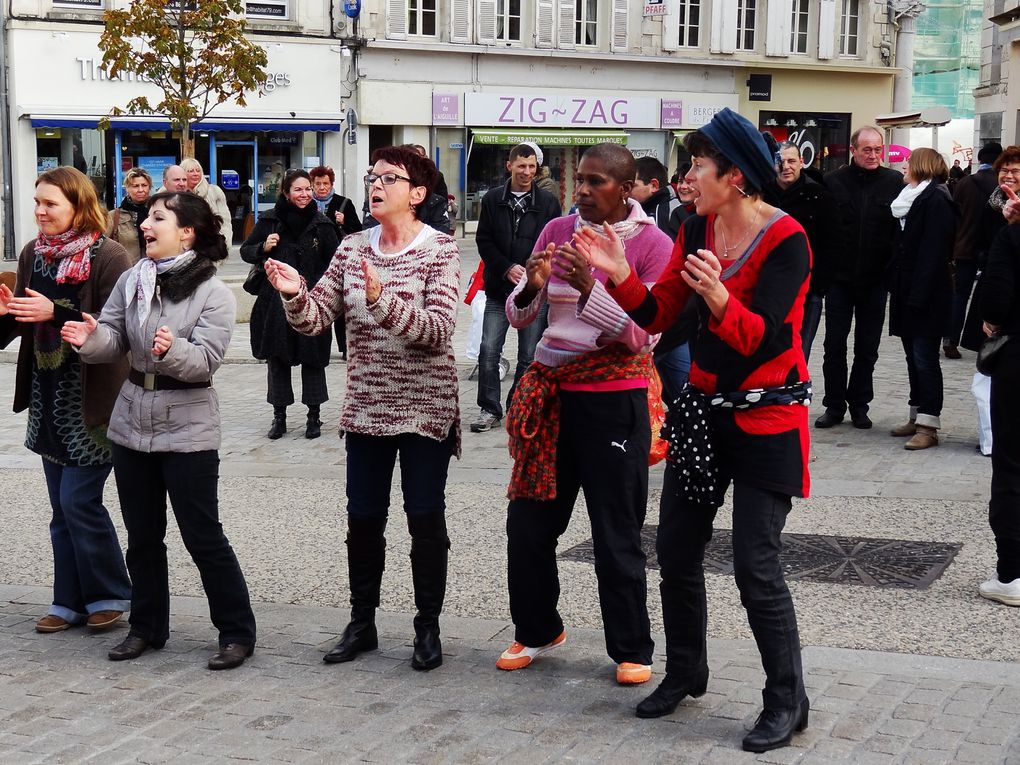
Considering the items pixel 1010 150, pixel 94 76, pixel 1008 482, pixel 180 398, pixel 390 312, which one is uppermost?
pixel 94 76

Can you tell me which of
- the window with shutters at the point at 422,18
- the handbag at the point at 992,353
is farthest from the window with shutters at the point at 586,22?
the handbag at the point at 992,353

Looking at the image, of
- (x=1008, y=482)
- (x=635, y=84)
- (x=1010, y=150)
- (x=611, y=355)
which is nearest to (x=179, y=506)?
(x=611, y=355)

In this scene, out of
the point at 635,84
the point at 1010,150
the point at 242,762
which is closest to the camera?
the point at 242,762

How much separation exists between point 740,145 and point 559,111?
3411 centimetres

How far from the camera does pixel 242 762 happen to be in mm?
4367

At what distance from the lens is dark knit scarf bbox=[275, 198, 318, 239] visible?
10.4 metres

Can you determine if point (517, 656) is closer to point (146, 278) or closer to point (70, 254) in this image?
point (146, 278)

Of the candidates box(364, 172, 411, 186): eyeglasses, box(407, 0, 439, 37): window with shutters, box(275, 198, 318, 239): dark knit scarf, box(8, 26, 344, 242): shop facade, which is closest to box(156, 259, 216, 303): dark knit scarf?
box(364, 172, 411, 186): eyeglasses

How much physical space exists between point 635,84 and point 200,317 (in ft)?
116

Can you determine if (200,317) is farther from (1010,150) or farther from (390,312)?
(1010,150)

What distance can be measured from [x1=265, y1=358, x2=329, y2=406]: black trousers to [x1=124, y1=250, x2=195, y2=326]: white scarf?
4719 millimetres

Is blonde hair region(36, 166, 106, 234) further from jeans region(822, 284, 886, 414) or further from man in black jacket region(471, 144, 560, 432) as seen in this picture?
jeans region(822, 284, 886, 414)

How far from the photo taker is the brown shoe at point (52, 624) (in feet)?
19.2

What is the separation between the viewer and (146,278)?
17.7 feet
